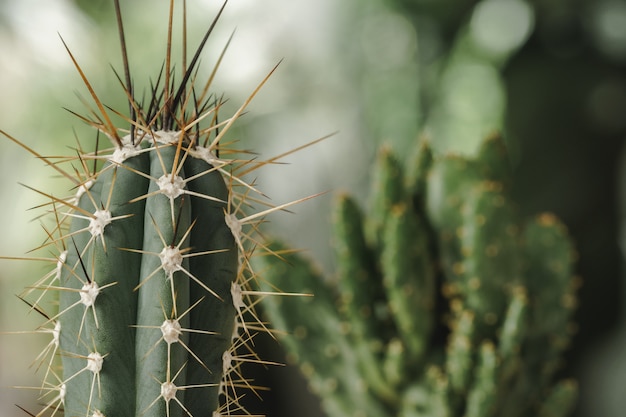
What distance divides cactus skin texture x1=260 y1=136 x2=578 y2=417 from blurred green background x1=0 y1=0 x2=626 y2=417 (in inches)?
25.4

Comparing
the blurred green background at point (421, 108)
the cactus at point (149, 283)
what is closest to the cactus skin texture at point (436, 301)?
the cactus at point (149, 283)

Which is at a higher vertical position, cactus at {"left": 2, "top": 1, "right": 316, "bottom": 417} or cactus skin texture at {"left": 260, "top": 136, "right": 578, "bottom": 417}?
cactus at {"left": 2, "top": 1, "right": 316, "bottom": 417}

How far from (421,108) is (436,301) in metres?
0.82

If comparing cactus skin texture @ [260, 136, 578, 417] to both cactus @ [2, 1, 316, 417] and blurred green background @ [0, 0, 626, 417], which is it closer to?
cactus @ [2, 1, 316, 417]

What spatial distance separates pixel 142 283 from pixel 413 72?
1365mm

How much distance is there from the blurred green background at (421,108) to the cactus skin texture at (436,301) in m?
0.65

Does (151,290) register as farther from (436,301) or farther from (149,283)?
(436,301)

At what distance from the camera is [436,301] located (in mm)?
1030

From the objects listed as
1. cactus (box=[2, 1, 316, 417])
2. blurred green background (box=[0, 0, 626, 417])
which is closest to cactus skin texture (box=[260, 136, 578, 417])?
cactus (box=[2, 1, 316, 417])

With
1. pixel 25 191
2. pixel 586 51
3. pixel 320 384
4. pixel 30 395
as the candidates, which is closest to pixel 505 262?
pixel 320 384

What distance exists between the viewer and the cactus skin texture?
3.03ft

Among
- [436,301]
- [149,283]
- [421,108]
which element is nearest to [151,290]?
[149,283]

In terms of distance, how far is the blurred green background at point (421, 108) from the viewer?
166 cm

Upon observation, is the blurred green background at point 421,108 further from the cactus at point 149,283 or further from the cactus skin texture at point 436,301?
the cactus at point 149,283
